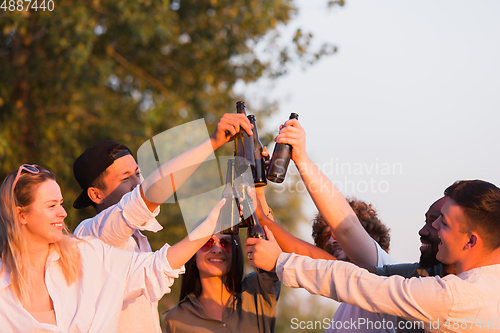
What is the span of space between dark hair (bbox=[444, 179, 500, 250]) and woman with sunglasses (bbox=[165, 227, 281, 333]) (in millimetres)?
1229

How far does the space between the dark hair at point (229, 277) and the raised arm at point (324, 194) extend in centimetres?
73

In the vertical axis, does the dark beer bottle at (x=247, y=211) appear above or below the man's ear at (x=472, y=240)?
above

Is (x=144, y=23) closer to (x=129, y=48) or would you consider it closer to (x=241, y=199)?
(x=129, y=48)

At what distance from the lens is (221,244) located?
3.34 metres

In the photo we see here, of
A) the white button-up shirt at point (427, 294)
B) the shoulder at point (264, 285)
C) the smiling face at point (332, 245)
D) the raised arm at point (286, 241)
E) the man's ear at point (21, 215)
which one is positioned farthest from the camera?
the smiling face at point (332, 245)

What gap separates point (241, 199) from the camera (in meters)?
2.69

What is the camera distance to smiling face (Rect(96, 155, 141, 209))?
130 inches

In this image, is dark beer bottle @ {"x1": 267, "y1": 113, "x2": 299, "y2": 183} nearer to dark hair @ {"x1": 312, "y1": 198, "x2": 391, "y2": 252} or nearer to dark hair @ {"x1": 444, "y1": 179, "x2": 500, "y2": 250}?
dark hair @ {"x1": 444, "y1": 179, "x2": 500, "y2": 250}

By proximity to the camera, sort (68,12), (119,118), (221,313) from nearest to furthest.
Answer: (221,313), (68,12), (119,118)

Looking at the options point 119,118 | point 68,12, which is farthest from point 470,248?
point 119,118

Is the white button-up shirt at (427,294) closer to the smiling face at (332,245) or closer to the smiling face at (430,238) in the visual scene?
the smiling face at (430,238)

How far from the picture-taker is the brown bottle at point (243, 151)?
2.74 m

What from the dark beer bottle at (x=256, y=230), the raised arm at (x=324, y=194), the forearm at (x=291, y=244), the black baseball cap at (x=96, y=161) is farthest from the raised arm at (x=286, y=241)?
the black baseball cap at (x=96, y=161)

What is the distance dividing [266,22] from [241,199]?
5.55 meters
